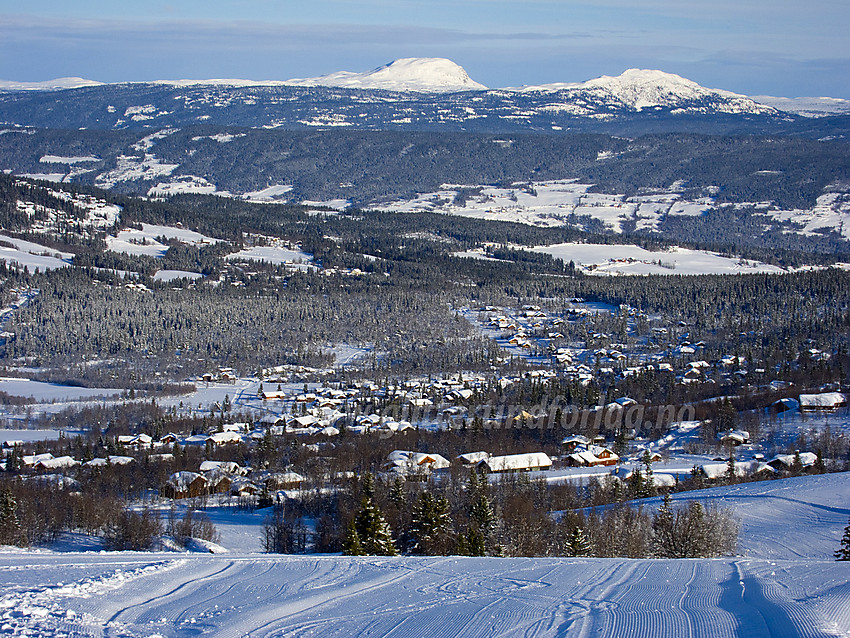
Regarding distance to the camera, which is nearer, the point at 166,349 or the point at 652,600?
the point at 652,600

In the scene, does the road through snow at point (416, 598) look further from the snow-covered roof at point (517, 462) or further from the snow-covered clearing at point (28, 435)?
the snow-covered clearing at point (28, 435)

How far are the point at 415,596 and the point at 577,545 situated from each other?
1050 centimetres

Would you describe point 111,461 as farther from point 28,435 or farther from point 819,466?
point 819,466

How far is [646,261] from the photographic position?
156 m

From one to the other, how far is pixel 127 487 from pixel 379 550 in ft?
76.2

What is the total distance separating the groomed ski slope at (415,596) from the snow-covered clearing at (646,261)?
131 metres

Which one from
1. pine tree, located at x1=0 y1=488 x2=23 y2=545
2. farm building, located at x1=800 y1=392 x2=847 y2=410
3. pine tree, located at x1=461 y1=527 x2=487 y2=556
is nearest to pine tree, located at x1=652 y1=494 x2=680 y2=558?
pine tree, located at x1=461 y1=527 x2=487 y2=556

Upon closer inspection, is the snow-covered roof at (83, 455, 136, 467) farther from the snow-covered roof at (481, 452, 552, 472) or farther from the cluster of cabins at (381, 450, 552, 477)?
the snow-covered roof at (481, 452, 552, 472)

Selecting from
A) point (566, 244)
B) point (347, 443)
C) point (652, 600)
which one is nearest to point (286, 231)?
point (566, 244)

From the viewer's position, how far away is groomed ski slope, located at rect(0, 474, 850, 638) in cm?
1190

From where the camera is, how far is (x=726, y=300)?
109 m

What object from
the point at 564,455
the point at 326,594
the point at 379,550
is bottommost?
the point at 564,455

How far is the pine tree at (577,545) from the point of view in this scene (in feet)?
76.1

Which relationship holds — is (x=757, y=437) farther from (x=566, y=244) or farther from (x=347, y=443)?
(x=566, y=244)
